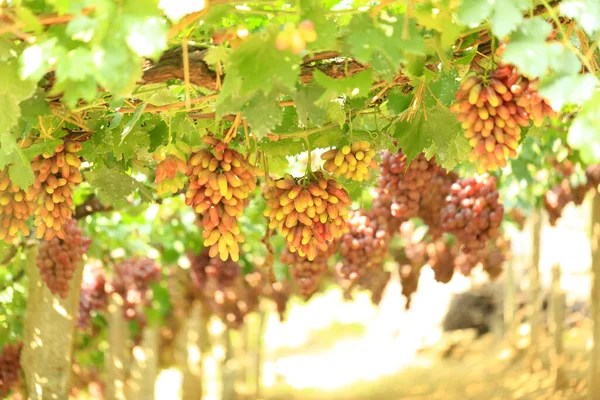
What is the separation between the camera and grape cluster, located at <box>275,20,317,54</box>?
150 centimetres

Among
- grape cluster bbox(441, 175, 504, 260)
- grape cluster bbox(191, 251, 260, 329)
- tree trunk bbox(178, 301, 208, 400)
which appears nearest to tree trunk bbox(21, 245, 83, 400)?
grape cluster bbox(191, 251, 260, 329)

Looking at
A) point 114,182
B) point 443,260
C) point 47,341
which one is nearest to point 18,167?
point 114,182

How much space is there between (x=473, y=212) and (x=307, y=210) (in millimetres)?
2069

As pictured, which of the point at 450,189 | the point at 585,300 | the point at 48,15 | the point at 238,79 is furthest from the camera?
the point at 585,300

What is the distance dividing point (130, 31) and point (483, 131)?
83 cm

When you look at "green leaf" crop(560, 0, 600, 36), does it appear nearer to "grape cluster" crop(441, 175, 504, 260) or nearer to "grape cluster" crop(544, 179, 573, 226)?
"grape cluster" crop(441, 175, 504, 260)

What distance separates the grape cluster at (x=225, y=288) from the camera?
6.33 metres

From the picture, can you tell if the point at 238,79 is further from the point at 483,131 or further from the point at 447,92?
the point at 447,92

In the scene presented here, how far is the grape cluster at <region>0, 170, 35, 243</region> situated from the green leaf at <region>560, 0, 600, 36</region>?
5.12 ft

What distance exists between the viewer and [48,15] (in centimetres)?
147

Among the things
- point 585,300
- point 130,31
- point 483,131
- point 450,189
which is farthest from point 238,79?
point 585,300

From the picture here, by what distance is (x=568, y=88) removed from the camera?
1.43m

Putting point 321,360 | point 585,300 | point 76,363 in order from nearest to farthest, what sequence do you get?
point 76,363
point 585,300
point 321,360

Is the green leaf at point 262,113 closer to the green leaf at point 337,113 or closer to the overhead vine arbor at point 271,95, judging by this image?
the overhead vine arbor at point 271,95
